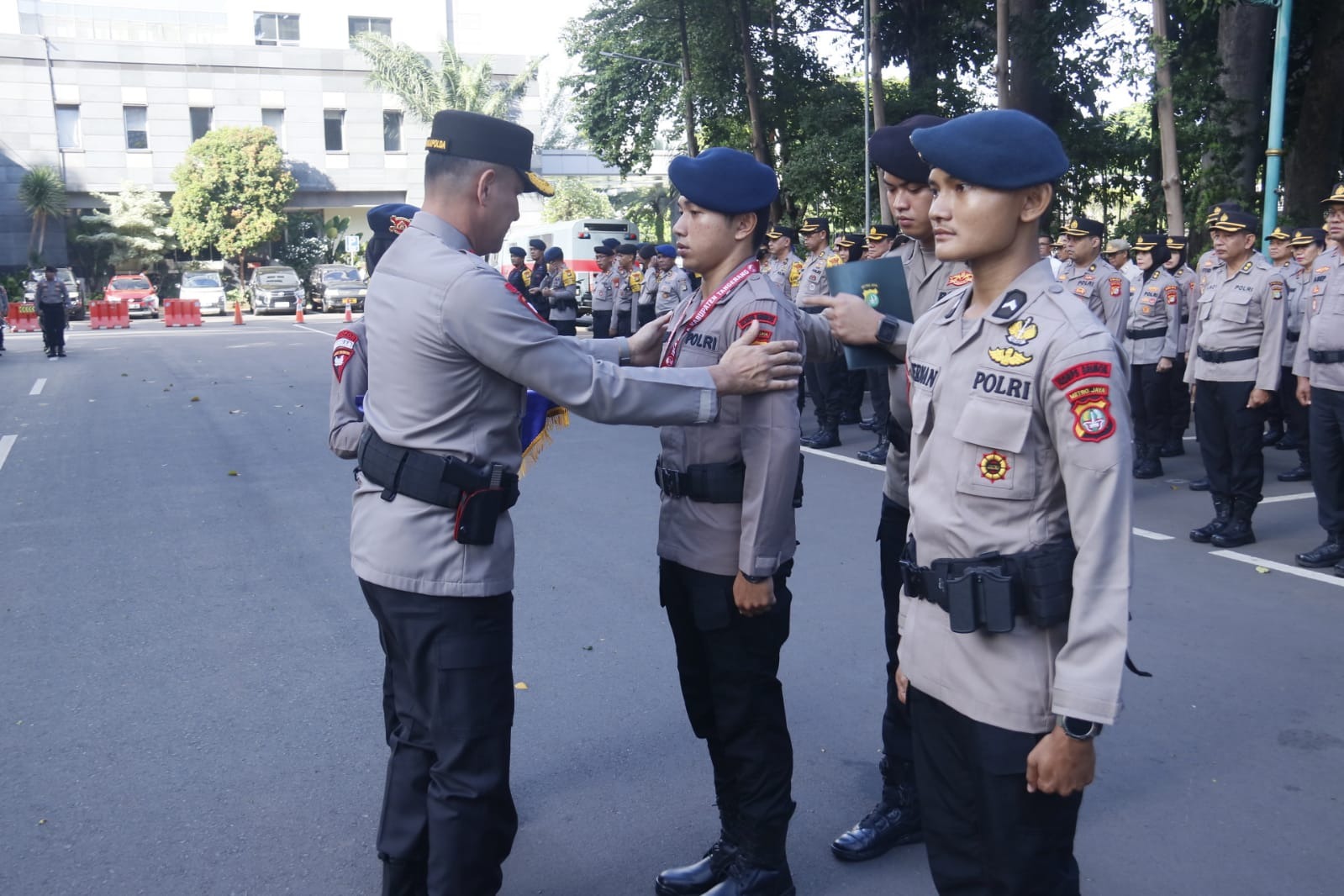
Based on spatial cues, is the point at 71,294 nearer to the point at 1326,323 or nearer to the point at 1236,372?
the point at 1236,372

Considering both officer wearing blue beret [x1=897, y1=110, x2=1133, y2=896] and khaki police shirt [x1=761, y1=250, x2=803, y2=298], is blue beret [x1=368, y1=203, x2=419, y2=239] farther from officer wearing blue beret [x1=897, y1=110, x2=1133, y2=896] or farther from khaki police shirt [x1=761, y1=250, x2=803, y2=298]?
khaki police shirt [x1=761, y1=250, x2=803, y2=298]

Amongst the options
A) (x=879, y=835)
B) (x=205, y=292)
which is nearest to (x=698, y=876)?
(x=879, y=835)

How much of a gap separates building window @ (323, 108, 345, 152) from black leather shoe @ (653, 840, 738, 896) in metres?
47.8

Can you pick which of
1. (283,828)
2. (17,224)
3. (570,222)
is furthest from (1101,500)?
(17,224)

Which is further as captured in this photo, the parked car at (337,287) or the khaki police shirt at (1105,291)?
the parked car at (337,287)

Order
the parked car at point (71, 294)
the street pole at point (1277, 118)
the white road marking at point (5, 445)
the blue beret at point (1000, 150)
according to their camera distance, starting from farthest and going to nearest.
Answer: the parked car at point (71, 294), the street pole at point (1277, 118), the white road marking at point (5, 445), the blue beret at point (1000, 150)

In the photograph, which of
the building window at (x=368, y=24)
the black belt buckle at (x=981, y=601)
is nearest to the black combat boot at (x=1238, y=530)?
the black belt buckle at (x=981, y=601)

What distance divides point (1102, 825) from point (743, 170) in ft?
7.66

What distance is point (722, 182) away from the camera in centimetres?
306

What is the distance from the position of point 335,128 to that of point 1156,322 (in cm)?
4325

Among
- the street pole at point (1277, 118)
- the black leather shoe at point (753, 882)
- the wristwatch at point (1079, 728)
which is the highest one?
the street pole at point (1277, 118)

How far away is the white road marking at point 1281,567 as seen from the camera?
6.36m

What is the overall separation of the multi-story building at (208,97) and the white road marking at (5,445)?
3570 cm

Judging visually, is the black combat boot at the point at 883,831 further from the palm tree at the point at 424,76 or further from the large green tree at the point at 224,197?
the large green tree at the point at 224,197
